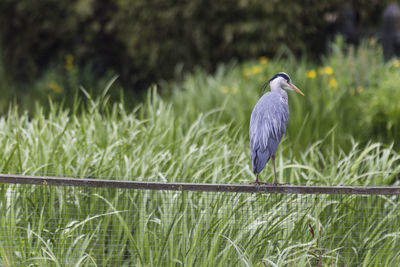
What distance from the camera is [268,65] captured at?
6.23 meters

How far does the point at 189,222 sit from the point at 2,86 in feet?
24.7

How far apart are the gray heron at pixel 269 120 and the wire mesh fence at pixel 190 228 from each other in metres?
0.40

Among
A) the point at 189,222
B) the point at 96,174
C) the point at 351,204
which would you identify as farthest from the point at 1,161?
the point at 351,204

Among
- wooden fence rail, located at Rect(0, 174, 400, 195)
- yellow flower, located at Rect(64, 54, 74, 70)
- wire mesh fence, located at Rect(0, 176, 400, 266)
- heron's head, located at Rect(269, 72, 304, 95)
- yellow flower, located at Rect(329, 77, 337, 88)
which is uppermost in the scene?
yellow flower, located at Rect(64, 54, 74, 70)

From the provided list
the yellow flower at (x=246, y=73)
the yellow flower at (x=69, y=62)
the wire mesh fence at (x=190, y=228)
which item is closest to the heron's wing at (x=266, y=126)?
the wire mesh fence at (x=190, y=228)

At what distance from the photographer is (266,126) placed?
2.38 m

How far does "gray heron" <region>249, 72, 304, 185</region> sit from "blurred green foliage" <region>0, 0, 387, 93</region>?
5.07 meters

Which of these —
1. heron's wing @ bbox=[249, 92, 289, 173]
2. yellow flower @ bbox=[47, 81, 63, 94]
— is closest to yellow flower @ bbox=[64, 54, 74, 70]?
yellow flower @ bbox=[47, 81, 63, 94]

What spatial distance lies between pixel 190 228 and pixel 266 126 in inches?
29.7

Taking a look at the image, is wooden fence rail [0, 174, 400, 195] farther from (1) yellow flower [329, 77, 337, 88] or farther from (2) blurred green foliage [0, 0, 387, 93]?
(2) blurred green foliage [0, 0, 387, 93]

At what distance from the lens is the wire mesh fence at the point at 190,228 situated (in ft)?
8.82

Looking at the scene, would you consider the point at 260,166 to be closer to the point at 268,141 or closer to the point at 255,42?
the point at 268,141

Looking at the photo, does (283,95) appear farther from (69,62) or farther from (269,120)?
(69,62)

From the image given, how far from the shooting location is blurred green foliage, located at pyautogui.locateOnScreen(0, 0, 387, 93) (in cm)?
757
